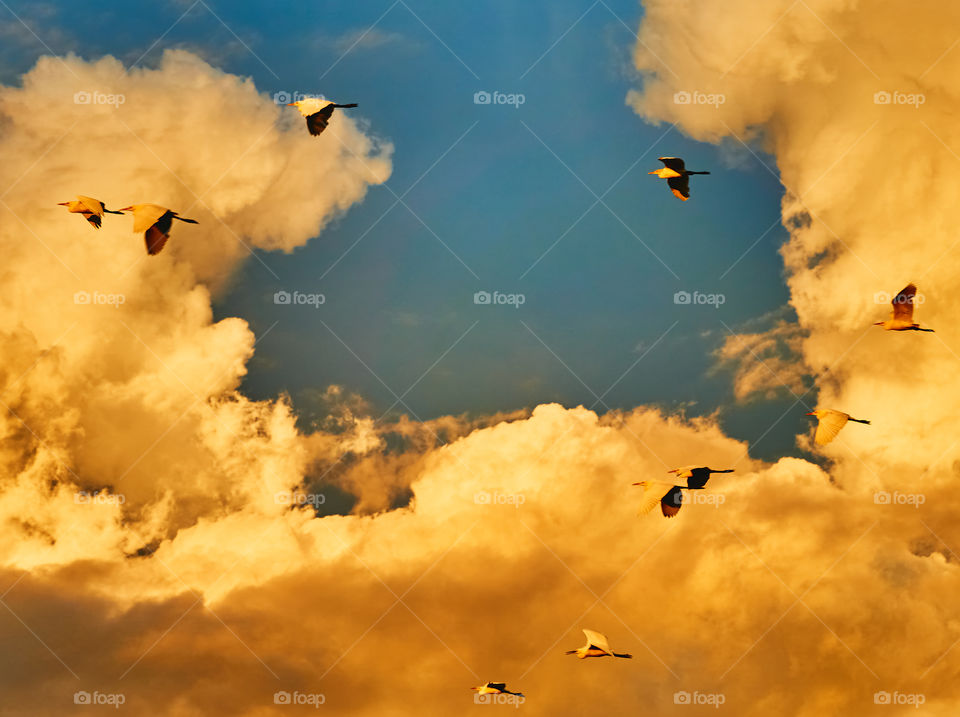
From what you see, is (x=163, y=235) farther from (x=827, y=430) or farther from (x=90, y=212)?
(x=827, y=430)

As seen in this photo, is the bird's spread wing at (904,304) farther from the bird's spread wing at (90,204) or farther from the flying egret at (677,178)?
the bird's spread wing at (90,204)

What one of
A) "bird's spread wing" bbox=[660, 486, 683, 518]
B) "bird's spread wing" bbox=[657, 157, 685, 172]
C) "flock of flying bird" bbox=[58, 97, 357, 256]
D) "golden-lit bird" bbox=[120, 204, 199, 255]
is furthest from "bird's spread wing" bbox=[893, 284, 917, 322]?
"golden-lit bird" bbox=[120, 204, 199, 255]

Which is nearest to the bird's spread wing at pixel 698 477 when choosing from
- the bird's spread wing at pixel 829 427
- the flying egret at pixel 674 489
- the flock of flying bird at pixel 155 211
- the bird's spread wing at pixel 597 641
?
the flying egret at pixel 674 489

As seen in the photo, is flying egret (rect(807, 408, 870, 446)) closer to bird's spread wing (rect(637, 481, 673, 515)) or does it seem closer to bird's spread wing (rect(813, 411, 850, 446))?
bird's spread wing (rect(813, 411, 850, 446))

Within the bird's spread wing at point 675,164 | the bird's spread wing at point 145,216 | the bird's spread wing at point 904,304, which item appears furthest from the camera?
the bird's spread wing at point 904,304

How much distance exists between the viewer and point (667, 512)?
1661 inches

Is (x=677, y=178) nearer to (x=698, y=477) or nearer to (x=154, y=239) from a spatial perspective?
(x=698, y=477)

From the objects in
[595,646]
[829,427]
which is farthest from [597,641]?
[829,427]

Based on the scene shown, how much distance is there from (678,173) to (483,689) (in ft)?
89.3

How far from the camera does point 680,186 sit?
45312 mm

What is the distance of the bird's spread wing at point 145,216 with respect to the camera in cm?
3594

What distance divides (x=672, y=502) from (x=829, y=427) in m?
7.99

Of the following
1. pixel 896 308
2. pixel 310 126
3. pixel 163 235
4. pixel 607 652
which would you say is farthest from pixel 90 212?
pixel 896 308

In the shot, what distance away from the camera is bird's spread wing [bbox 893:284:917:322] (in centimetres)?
4372
